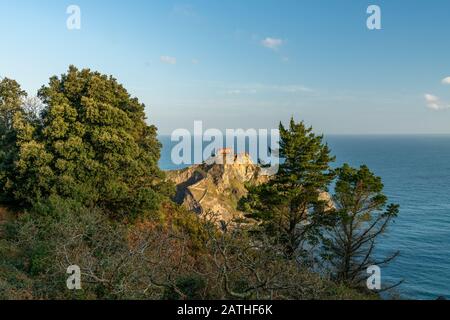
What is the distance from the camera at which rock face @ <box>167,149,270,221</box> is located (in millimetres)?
91244

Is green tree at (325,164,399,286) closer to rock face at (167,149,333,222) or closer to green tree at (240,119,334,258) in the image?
green tree at (240,119,334,258)

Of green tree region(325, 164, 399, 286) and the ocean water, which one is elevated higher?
green tree region(325, 164, 399, 286)

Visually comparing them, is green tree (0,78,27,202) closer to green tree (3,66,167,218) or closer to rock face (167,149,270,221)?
green tree (3,66,167,218)

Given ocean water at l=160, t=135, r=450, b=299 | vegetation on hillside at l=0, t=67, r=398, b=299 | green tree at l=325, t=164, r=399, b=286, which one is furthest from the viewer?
ocean water at l=160, t=135, r=450, b=299

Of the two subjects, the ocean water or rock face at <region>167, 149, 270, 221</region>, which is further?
rock face at <region>167, 149, 270, 221</region>

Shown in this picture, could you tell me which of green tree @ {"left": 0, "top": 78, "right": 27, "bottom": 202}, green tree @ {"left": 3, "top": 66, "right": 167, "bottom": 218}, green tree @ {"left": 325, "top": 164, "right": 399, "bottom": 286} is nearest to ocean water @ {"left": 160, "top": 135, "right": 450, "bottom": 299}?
green tree @ {"left": 325, "top": 164, "right": 399, "bottom": 286}

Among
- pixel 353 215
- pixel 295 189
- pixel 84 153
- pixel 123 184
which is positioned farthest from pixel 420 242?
pixel 84 153

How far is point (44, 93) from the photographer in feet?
75.9

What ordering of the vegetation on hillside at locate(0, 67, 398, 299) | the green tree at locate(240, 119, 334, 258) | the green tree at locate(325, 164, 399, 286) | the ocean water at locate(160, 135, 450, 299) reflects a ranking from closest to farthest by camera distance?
the vegetation on hillside at locate(0, 67, 398, 299)
the green tree at locate(325, 164, 399, 286)
the green tree at locate(240, 119, 334, 258)
the ocean water at locate(160, 135, 450, 299)

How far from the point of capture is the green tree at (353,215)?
69.3 ft

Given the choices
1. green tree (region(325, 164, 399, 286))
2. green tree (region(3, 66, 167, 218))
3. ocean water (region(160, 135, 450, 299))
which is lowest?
ocean water (region(160, 135, 450, 299))

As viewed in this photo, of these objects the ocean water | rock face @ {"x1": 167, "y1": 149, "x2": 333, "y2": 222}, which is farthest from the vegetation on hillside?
rock face @ {"x1": 167, "y1": 149, "x2": 333, "y2": 222}
